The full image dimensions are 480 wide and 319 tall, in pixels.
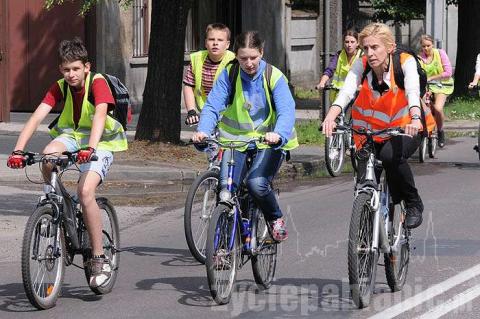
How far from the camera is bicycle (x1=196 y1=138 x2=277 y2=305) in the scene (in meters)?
7.74

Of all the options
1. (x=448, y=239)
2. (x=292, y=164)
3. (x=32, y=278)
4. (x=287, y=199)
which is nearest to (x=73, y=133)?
(x=32, y=278)

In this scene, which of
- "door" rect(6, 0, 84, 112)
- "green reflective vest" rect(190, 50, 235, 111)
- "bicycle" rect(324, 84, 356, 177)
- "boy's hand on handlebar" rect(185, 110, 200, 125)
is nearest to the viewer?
"boy's hand on handlebar" rect(185, 110, 200, 125)

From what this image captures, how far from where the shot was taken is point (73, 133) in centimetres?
839

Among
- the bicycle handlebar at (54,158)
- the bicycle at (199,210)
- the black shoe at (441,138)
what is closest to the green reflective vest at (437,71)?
the black shoe at (441,138)

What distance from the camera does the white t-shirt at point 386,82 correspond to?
317 inches

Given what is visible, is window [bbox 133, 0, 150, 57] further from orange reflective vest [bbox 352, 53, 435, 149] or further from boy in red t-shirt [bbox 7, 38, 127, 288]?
orange reflective vest [bbox 352, 53, 435, 149]

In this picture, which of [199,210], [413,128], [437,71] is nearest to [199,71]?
[199,210]

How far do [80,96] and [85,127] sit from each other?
0.20m

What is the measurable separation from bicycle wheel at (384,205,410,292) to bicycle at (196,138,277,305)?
805 mm

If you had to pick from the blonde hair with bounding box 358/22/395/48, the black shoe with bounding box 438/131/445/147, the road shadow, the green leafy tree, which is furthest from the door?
the blonde hair with bounding box 358/22/395/48

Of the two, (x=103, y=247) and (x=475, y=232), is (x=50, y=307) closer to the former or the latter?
Answer: (x=103, y=247)

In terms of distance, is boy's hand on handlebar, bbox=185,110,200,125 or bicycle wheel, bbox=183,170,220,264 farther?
boy's hand on handlebar, bbox=185,110,200,125

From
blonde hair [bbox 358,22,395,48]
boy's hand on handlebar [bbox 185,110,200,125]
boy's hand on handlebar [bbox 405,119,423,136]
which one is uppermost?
blonde hair [bbox 358,22,395,48]

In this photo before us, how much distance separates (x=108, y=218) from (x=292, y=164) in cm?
754
